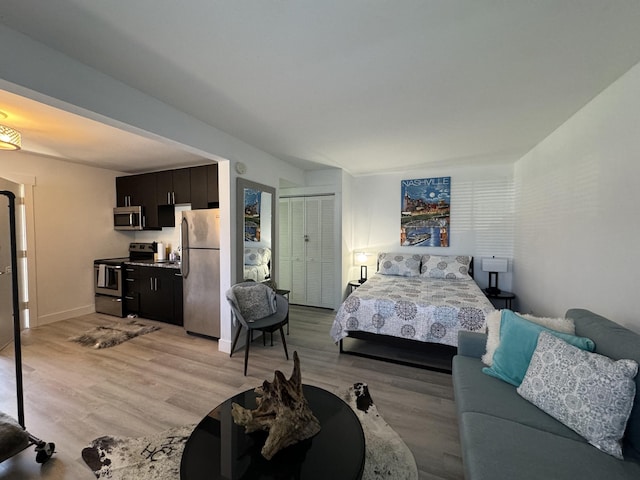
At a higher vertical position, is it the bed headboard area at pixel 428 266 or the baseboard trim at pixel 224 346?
the bed headboard area at pixel 428 266

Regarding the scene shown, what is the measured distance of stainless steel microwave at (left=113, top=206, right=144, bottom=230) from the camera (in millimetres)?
4500

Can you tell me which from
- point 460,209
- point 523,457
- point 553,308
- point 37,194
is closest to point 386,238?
point 460,209

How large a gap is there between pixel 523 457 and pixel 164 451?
1.93 metres

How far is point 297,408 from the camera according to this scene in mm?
1239

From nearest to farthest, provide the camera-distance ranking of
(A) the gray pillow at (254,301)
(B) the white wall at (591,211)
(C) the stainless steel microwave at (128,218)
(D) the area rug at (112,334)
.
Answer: (B) the white wall at (591,211)
(A) the gray pillow at (254,301)
(D) the area rug at (112,334)
(C) the stainless steel microwave at (128,218)

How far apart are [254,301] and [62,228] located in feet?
11.5

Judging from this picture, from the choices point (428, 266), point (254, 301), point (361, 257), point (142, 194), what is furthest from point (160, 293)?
point (428, 266)

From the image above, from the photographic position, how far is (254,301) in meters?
2.98

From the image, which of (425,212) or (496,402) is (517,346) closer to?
(496,402)

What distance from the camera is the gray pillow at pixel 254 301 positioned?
289 cm

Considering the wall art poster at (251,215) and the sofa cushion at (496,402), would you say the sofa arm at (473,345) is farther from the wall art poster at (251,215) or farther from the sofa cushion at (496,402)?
the wall art poster at (251,215)

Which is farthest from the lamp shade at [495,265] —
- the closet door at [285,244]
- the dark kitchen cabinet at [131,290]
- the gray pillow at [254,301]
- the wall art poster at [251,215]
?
the dark kitchen cabinet at [131,290]

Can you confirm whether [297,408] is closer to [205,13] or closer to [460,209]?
[205,13]

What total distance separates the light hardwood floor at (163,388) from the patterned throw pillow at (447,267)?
Result: 180 cm
